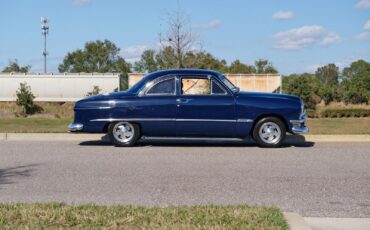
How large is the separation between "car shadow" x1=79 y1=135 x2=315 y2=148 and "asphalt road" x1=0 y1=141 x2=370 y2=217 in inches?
9.0

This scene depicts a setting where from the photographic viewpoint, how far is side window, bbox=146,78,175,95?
11.9m

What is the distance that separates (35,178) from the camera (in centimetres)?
820

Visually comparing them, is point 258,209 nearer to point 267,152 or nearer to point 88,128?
point 267,152

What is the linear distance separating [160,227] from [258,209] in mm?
1192

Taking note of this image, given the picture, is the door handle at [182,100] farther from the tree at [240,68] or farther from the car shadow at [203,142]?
the tree at [240,68]

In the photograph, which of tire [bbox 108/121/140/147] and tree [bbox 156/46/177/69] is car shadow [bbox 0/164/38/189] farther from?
tree [bbox 156/46/177/69]

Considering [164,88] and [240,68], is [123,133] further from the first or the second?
[240,68]

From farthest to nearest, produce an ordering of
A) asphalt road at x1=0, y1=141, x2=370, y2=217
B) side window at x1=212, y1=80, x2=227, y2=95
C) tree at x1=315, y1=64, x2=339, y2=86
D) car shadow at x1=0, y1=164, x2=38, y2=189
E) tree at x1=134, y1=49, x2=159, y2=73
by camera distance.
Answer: tree at x1=315, y1=64, x2=339, y2=86, tree at x1=134, y1=49, x2=159, y2=73, side window at x1=212, y1=80, x2=227, y2=95, car shadow at x1=0, y1=164, x2=38, y2=189, asphalt road at x1=0, y1=141, x2=370, y2=217

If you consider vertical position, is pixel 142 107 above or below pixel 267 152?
above

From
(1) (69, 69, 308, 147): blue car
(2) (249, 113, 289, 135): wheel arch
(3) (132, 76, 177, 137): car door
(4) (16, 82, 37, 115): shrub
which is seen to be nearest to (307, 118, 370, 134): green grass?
(2) (249, 113, 289, 135): wheel arch

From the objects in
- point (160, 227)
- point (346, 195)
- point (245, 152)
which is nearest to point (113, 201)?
point (160, 227)

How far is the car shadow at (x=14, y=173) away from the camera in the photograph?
8.02 meters

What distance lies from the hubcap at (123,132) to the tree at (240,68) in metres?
47.4

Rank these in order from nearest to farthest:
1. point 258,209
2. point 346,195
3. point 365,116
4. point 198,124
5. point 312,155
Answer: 1. point 258,209
2. point 346,195
3. point 312,155
4. point 198,124
5. point 365,116
